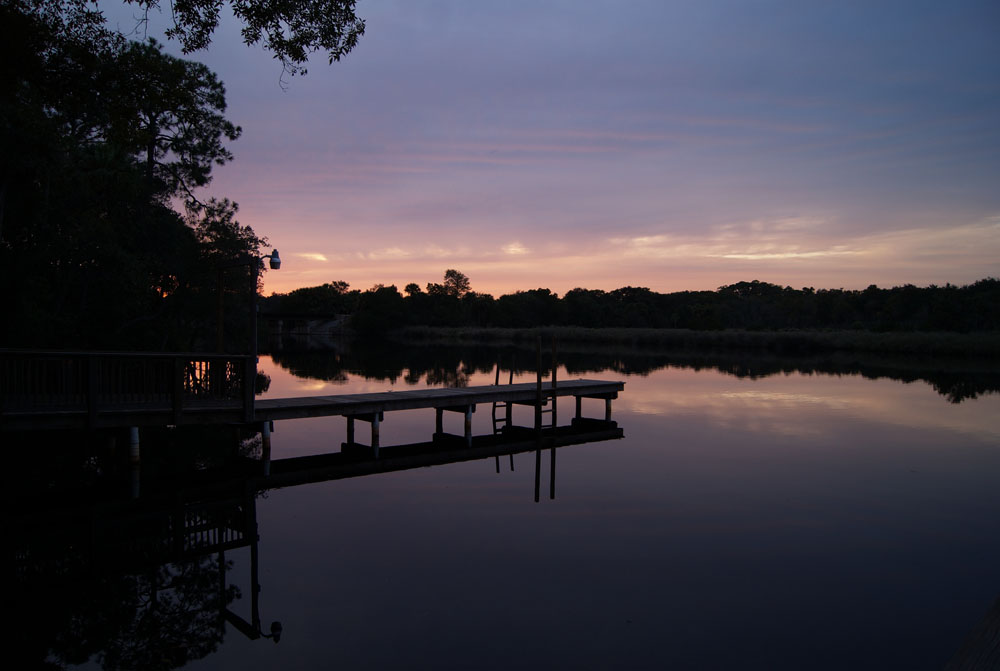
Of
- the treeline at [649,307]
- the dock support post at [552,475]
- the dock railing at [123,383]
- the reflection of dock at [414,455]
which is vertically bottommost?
the dock support post at [552,475]

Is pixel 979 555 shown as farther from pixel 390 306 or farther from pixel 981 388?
pixel 390 306

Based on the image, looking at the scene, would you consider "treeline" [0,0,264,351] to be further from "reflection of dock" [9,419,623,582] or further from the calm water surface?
the calm water surface

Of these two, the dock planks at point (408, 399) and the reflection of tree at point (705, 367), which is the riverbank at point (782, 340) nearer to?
the reflection of tree at point (705, 367)

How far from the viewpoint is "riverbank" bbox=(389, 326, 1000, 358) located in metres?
50.1

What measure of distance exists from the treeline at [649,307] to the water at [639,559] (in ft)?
213

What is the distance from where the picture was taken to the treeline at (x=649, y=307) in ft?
272

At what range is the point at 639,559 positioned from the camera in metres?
9.12

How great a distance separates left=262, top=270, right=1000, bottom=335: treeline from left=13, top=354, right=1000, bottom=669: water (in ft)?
213

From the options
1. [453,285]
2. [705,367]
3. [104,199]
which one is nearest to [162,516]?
[104,199]

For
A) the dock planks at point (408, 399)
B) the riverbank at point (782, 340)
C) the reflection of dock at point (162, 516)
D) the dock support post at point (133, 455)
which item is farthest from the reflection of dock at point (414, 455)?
the riverbank at point (782, 340)

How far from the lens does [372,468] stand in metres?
14.4

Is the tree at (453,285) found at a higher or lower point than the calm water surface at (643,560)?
higher

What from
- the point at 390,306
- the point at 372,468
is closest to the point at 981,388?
the point at 372,468

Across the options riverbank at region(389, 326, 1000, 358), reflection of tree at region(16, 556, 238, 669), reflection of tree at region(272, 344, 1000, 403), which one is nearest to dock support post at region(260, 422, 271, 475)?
reflection of tree at region(16, 556, 238, 669)
